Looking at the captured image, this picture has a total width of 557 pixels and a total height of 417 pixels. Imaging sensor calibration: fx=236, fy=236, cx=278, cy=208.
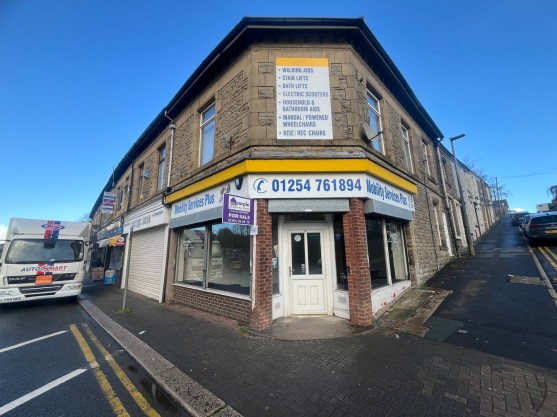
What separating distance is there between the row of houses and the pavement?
2.74 feet

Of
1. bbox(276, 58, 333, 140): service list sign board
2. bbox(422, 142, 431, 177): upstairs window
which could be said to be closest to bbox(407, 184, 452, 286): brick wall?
bbox(422, 142, 431, 177): upstairs window

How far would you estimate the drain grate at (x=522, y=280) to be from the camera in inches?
288

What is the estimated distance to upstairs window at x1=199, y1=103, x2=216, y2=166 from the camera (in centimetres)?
856

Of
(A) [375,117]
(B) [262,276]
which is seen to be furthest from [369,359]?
(A) [375,117]

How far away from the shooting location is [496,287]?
741cm

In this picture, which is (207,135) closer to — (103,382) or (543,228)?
(103,382)

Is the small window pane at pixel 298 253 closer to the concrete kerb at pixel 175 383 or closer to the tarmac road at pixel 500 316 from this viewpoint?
the tarmac road at pixel 500 316

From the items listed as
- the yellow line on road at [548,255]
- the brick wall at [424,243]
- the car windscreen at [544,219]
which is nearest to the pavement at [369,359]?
the brick wall at [424,243]

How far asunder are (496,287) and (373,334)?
17.5 feet

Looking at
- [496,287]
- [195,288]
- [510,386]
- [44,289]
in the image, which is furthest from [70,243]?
[496,287]

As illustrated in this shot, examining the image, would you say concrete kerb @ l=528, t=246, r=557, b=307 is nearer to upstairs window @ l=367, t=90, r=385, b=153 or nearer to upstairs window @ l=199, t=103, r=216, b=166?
upstairs window @ l=367, t=90, r=385, b=153

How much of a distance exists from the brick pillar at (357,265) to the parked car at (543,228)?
1277cm

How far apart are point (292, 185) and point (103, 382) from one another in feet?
16.8

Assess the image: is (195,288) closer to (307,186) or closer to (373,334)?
(307,186)
